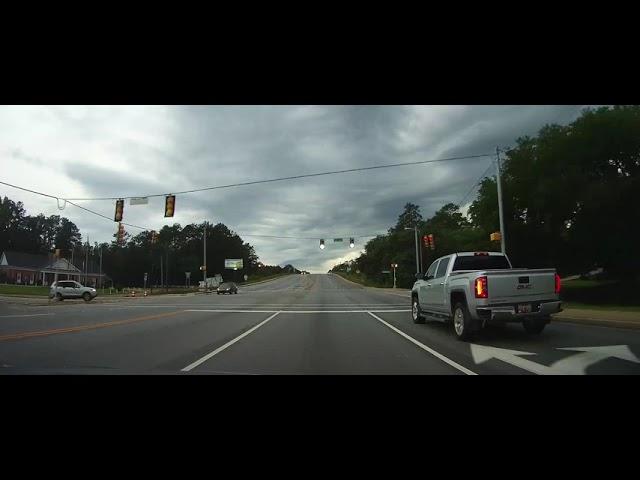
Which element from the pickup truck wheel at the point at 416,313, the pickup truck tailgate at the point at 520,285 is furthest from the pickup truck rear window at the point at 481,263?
the pickup truck wheel at the point at 416,313

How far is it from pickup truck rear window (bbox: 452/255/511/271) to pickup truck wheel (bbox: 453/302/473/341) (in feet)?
4.50

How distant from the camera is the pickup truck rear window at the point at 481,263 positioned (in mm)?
12531

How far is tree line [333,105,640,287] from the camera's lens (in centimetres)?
2950

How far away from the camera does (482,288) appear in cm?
1023

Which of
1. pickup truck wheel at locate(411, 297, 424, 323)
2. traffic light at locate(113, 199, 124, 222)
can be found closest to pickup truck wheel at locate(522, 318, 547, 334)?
pickup truck wheel at locate(411, 297, 424, 323)

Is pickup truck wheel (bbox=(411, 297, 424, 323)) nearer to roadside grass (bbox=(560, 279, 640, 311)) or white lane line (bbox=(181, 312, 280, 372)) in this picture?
white lane line (bbox=(181, 312, 280, 372))

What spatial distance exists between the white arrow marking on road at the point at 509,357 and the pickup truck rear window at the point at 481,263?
2.75 metres

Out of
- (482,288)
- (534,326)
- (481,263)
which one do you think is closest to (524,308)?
(482,288)

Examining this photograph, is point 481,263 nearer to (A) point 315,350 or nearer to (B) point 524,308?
(B) point 524,308

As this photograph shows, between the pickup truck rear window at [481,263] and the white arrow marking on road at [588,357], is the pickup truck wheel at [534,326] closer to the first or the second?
the pickup truck rear window at [481,263]

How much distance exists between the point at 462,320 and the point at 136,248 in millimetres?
122687

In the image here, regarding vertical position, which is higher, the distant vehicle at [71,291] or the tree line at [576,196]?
the tree line at [576,196]
